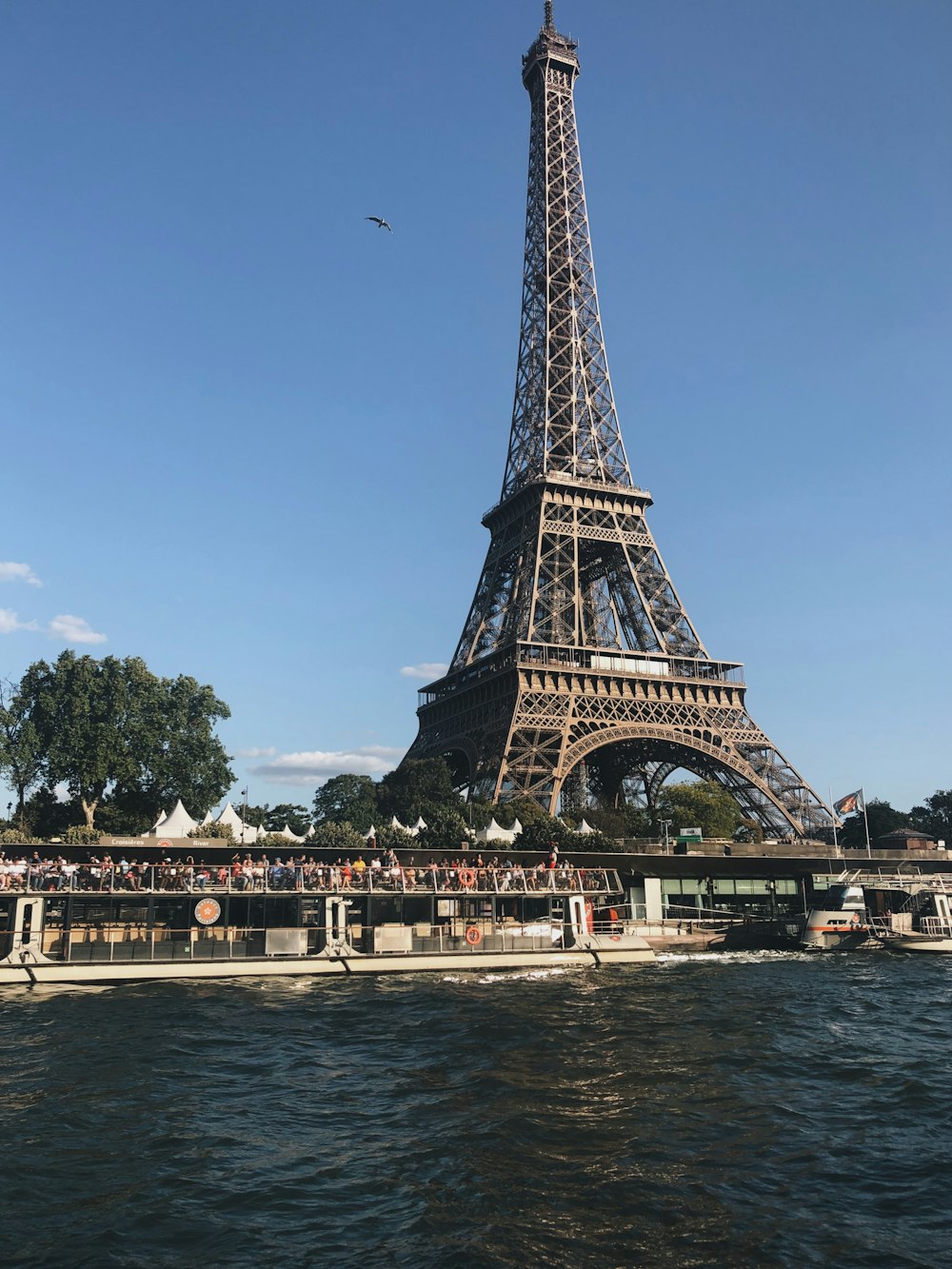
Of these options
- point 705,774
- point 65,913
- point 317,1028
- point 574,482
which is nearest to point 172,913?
point 65,913

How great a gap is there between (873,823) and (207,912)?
345ft

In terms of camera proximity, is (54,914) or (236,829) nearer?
(54,914)

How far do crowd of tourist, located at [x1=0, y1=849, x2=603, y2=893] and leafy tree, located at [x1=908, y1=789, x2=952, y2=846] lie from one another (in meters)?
99.8

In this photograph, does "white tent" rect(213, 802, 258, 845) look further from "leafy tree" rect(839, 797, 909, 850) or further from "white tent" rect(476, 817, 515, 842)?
"leafy tree" rect(839, 797, 909, 850)

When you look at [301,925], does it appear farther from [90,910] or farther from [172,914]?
[90,910]

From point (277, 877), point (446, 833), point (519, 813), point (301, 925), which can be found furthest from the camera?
point (519, 813)

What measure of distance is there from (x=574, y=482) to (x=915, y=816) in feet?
271

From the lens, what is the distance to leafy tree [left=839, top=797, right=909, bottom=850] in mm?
112613

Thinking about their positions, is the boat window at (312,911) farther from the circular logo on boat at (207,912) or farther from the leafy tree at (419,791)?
the leafy tree at (419,791)

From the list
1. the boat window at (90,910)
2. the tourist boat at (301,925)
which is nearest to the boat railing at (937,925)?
the tourist boat at (301,925)

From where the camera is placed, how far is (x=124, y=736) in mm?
75938

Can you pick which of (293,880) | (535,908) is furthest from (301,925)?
(535,908)

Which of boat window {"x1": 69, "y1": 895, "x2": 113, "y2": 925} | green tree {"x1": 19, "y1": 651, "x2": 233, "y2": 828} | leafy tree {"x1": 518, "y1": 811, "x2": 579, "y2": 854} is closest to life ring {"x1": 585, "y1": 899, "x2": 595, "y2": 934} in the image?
leafy tree {"x1": 518, "y1": 811, "x2": 579, "y2": 854}

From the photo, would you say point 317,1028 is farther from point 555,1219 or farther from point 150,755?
point 150,755
